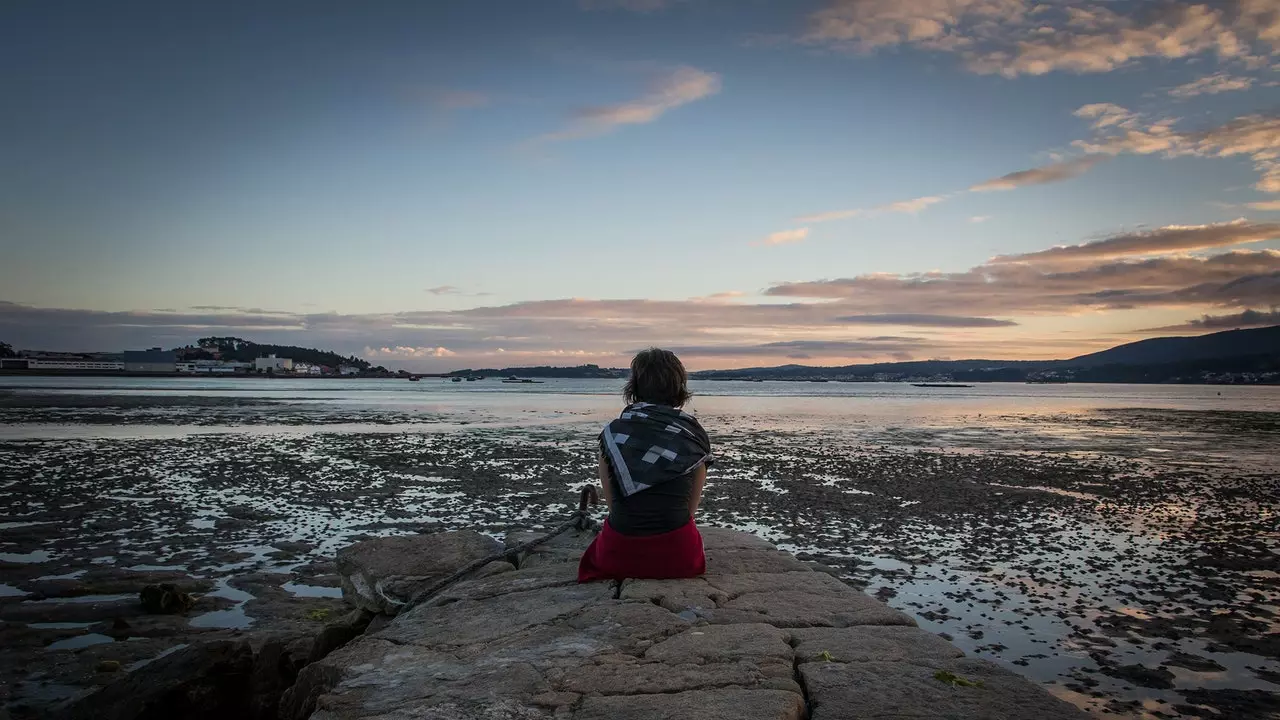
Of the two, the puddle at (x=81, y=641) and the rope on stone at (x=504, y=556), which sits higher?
the rope on stone at (x=504, y=556)

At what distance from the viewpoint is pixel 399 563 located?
693cm

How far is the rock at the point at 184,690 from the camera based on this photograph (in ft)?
17.3

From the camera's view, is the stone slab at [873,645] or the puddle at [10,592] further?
the puddle at [10,592]

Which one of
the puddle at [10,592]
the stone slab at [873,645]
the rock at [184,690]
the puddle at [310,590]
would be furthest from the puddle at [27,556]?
the stone slab at [873,645]

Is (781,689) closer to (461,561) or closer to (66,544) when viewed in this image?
(461,561)

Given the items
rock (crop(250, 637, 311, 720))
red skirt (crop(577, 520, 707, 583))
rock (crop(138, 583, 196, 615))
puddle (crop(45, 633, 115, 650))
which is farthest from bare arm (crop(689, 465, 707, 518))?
rock (crop(138, 583, 196, 615))

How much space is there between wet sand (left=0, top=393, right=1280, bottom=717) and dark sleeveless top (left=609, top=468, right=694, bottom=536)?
377 centimetres

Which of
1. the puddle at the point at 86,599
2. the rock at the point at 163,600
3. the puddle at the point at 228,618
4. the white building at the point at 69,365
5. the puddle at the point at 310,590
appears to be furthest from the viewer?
the white building at the point at 69,365

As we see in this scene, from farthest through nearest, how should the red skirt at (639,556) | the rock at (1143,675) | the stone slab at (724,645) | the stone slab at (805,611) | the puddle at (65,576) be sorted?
the puddle at (65,576)
the rock at (1143,675)
the red skirt at (639,556)
the stone slab at (805,611)
the stone slab at (724,645)

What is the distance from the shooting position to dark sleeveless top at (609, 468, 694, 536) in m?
5.44

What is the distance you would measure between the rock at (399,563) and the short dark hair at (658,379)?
8.95ft

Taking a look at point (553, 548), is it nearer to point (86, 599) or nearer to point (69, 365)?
point (86, 599)

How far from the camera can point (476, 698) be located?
3820mm

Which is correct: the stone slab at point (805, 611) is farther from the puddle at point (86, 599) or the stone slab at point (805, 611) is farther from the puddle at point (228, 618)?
the puddle at point (86, 599)
